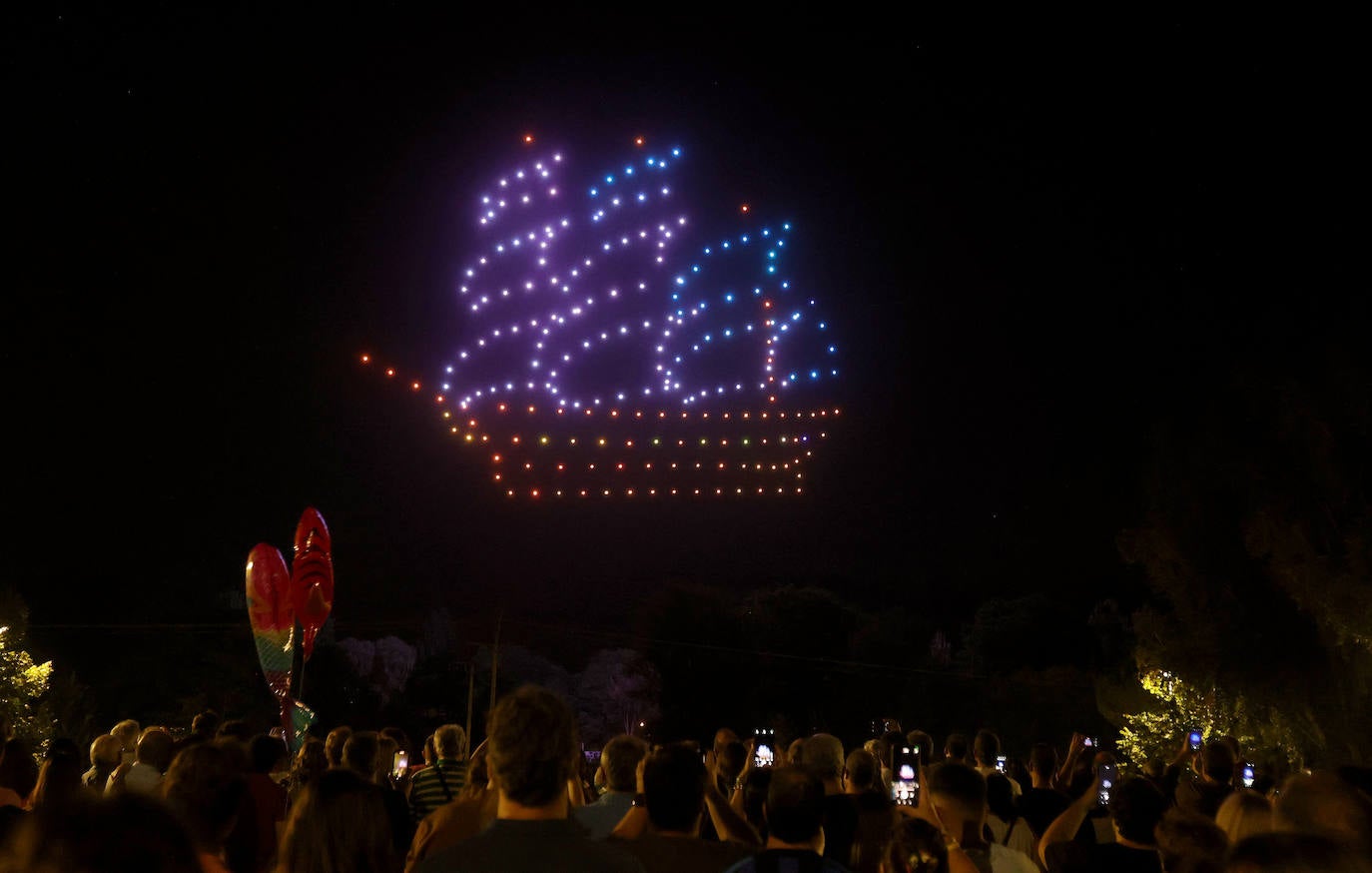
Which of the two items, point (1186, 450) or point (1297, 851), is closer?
point (1297, 851)

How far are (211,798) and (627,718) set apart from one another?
110ft

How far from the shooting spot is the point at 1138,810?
394cm

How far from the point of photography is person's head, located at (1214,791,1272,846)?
3434mm

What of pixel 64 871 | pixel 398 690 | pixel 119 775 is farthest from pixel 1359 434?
pixel 398 690

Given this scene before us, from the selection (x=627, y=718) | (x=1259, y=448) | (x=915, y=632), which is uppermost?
(x=1259, y=448)

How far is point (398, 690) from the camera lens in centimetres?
3488

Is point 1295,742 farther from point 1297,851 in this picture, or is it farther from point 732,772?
point 1297,851

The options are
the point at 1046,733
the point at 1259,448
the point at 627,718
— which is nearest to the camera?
the point at 1259,448

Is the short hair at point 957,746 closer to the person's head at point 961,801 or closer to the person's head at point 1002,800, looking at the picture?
the person's head at point 1002,800

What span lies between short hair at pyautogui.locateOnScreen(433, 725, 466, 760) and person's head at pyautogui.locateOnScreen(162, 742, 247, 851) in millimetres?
2142

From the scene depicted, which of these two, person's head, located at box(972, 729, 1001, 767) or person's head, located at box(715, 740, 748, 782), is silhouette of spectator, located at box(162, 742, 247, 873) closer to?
person's head, located at box(715, 740, 748, 782)

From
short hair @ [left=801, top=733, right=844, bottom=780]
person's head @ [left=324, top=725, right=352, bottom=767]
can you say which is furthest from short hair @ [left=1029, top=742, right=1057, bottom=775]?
person's head @ [left=324, top=725, right=352, bottom=767]

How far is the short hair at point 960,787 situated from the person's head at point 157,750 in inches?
142

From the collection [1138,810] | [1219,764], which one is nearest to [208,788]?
[1138,810]
